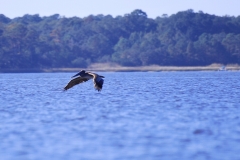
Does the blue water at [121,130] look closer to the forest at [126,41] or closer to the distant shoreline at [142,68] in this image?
the forest at [126,41]

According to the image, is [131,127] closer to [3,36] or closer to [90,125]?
[90,125]

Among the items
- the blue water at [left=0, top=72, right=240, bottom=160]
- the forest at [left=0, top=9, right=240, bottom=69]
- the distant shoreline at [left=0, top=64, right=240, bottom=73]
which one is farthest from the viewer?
the forest at [left=0, top=9, right=240, bottom=69]

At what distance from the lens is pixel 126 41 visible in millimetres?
123250

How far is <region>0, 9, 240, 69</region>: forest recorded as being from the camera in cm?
11081

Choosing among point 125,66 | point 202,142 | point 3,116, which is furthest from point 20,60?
point 202,142

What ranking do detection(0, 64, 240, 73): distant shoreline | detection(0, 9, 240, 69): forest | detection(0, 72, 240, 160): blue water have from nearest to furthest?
detection(0, 72, 240, 160): blue water < detection(0, 64, 240, 73): distant shoreline < detection(0, 9, 240, 69): forest

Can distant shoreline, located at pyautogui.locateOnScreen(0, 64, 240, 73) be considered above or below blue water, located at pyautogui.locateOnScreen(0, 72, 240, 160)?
below

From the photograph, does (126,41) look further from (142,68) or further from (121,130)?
(121,130)

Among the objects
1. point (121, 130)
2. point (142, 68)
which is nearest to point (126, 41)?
point (142, 68)

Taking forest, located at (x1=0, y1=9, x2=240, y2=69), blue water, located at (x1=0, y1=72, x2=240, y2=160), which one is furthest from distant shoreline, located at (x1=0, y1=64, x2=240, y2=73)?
blue water, located at (x1=0, y1=72, x2=240, y2=160)

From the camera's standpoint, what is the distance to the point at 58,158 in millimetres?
15094

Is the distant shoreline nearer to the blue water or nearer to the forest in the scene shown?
the forest

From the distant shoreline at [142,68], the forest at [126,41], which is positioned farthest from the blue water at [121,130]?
the distant shoreline at [142,68]

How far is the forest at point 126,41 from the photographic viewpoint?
11081cm
